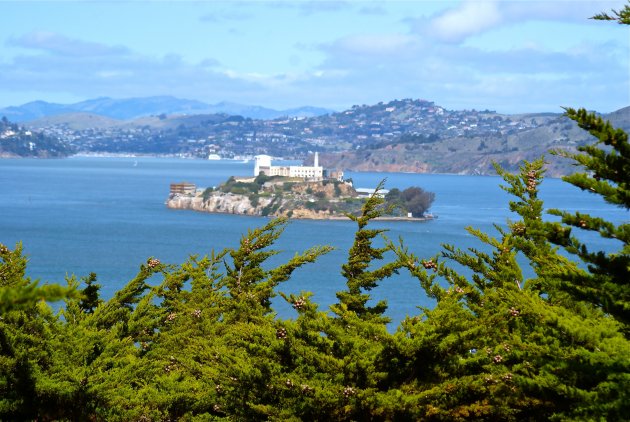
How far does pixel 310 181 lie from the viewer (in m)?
109

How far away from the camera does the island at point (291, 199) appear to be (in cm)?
9375

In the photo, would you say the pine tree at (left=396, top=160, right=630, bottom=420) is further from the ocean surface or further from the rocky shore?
the rocky shore

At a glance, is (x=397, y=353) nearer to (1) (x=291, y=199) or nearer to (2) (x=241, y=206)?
(2) (x=241, y=206)

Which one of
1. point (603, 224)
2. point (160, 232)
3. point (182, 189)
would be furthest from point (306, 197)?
point (603, 224)

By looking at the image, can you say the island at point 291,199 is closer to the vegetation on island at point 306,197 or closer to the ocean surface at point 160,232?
the vegetation on island at point 306,197

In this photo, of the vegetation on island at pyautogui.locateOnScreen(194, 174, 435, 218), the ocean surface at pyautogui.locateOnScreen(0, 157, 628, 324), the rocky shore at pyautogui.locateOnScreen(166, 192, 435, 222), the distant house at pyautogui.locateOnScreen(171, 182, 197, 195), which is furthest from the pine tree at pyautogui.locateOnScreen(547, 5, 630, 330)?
the distant house at pyautogui.locateOnScreen(171, 182, 197, 195)

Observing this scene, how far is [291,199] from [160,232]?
29.7m

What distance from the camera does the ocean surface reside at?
45500 mm

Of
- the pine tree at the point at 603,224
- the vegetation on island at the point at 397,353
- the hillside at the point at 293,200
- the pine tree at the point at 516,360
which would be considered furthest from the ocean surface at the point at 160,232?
the pine tree at the point at 603,224

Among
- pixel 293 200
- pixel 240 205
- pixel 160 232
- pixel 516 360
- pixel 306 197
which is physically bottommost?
pixel 160 232

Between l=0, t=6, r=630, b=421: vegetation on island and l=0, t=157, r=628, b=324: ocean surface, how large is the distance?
19.0 metres

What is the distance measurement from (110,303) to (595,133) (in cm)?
692

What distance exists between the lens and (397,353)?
7324 mm

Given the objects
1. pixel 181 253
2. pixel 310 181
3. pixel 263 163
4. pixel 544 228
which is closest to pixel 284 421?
pixel 544 228
